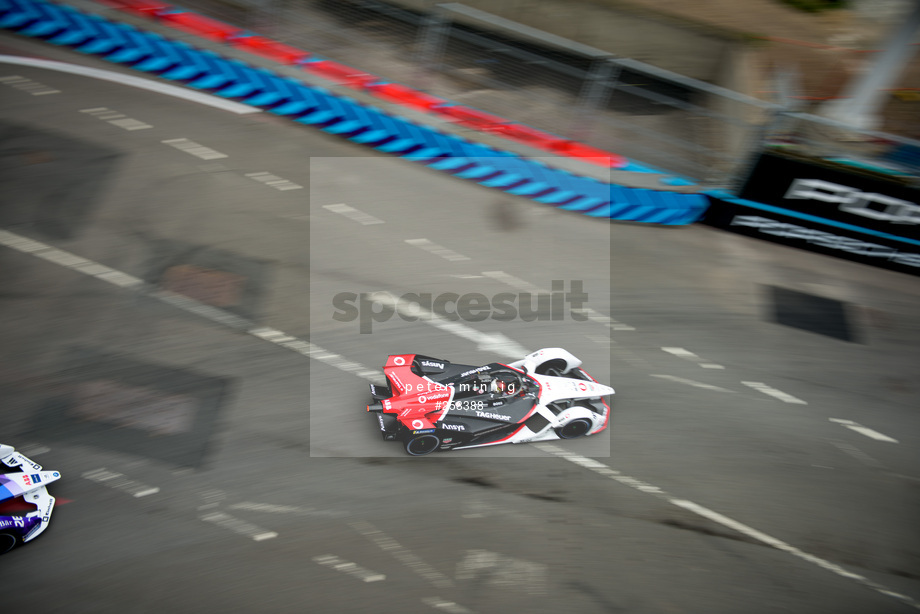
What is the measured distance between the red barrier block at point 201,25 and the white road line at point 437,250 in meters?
6.96

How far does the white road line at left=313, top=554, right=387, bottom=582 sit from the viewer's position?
7.79 m

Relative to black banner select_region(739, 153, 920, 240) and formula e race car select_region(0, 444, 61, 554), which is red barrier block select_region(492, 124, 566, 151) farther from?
formula e race car select_region(0, 444, 61, 554)

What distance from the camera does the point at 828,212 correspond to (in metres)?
12.3

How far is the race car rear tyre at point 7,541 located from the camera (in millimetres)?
7430

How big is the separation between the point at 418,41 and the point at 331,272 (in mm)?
5391

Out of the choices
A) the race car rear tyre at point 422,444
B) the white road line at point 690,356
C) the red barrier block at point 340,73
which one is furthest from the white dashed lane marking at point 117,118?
the white road line at point 690,356

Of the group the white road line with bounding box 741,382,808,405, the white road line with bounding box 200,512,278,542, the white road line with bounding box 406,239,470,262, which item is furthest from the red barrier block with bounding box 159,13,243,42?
the white road line with bounding box 741,382,808,405

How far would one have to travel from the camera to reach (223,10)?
14.3m

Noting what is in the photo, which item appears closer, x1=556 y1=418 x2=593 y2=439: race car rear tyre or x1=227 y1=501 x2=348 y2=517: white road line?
x1=227 y1=501 x2=348 y2=517: white road line

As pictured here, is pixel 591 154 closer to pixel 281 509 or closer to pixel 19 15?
pixel 281 509

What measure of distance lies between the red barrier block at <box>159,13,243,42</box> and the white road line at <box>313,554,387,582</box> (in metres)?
11.8

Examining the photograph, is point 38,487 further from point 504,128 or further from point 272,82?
point 504,128

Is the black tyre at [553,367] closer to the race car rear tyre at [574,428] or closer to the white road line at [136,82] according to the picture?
the race car rear tyre at [574,428]

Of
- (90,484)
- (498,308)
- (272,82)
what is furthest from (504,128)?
(90,484)
